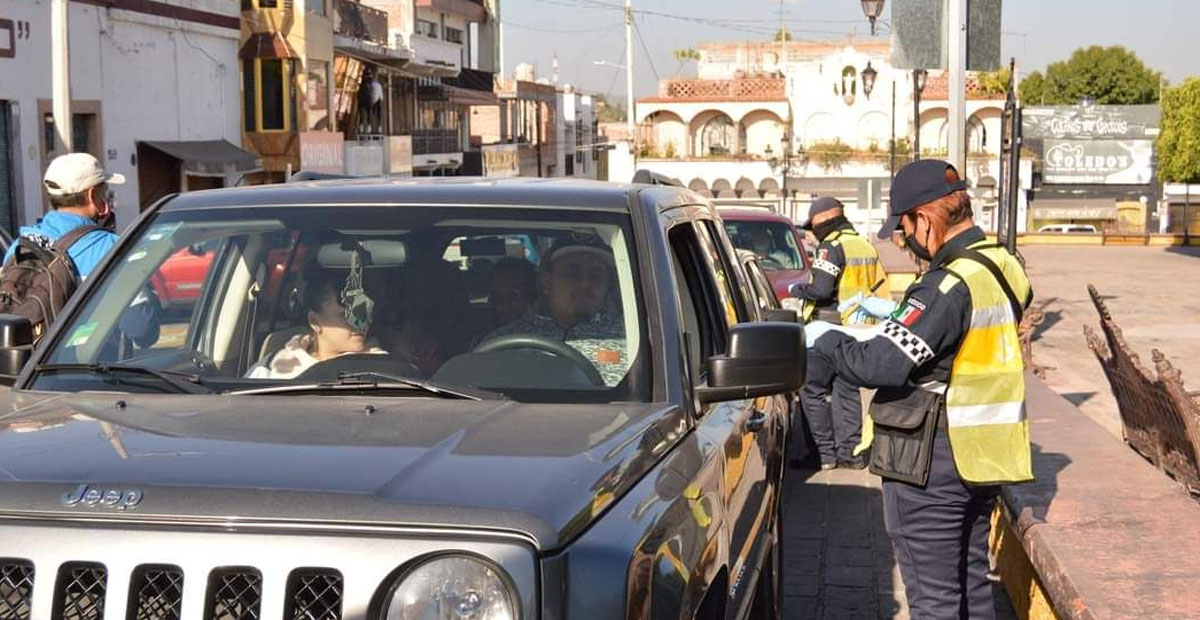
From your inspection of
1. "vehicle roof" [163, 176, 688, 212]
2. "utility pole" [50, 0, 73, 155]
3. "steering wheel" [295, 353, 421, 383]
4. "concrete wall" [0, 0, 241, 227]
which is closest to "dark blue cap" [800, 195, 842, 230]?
"vehicle roof" [163, 176, 688, 212]

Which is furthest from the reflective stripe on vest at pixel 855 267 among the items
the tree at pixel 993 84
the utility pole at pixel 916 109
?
the tree at pixel 993 84

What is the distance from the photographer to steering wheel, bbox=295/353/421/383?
440 centimetres

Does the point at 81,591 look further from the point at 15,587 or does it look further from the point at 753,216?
the point at 753,216

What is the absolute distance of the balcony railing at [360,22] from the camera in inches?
2082

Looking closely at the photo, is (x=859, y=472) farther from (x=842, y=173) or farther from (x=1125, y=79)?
(x=1125, y=79)

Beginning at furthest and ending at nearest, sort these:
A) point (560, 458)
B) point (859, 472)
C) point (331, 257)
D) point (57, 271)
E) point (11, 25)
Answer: point (11, 25) < point (859, 472) < point (57, 271) < point (331, 257) < point (560, 458)

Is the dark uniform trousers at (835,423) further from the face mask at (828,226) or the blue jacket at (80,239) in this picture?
the blue jacket at (80,239)

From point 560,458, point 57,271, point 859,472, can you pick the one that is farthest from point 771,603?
point 859,472

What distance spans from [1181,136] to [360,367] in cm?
9492

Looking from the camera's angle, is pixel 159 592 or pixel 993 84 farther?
pixel 993 84

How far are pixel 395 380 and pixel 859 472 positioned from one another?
6.88m

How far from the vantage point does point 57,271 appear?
7.16 meters

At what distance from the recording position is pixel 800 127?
75.2m

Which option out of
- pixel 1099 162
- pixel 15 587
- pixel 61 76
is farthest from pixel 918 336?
pixel 1099 162
